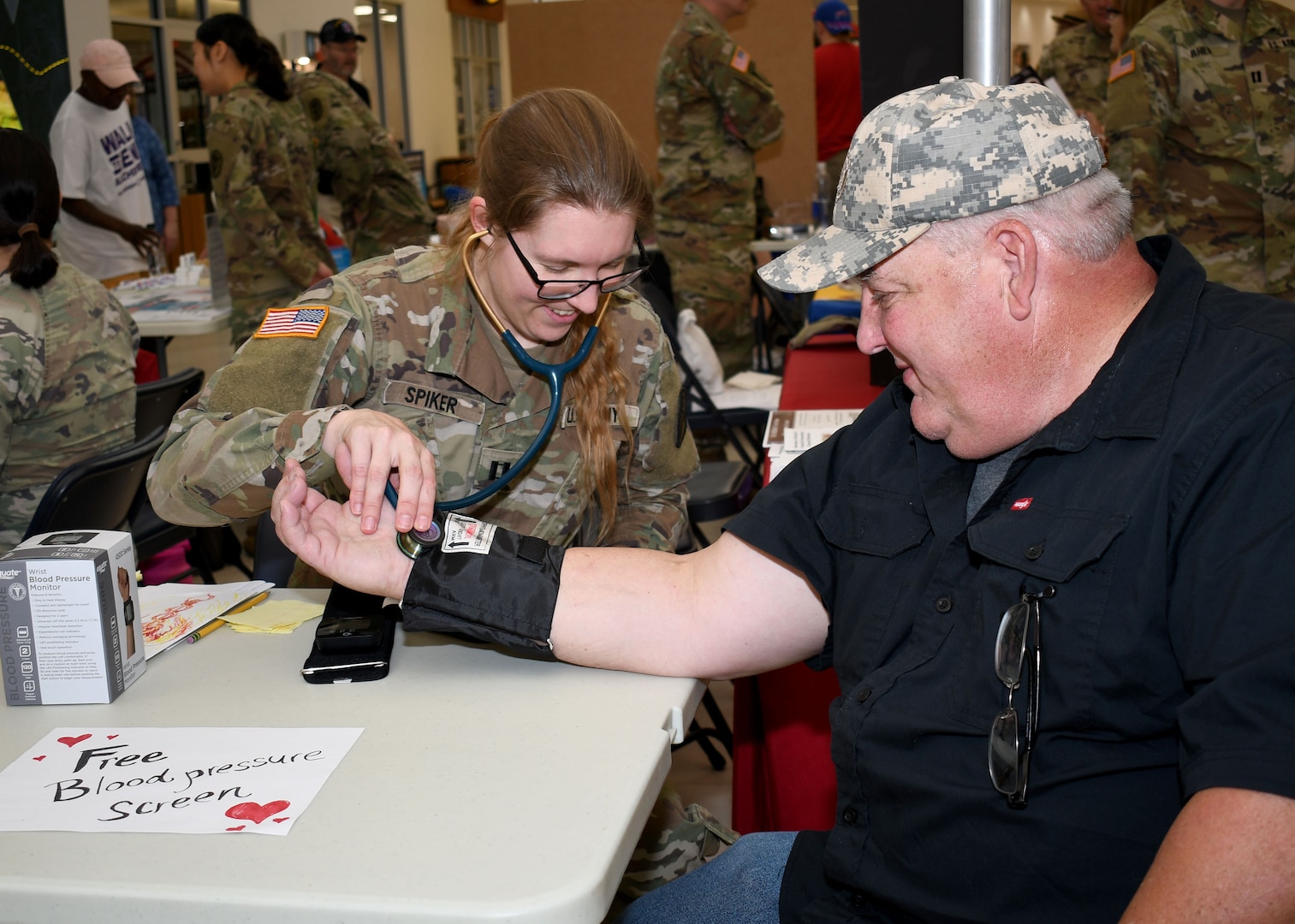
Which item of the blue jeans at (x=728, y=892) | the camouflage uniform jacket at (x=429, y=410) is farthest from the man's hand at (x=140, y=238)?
the blue jeans at (x=728, y=892)

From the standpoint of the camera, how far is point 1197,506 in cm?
87

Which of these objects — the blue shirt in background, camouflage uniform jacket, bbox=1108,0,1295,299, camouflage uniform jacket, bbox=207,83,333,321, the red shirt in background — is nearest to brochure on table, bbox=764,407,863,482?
camouflage uniform jacket, bbox=1108,0,1295,299

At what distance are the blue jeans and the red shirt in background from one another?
5367 millimetres

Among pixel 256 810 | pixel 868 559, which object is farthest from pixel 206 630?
pixel 868 559

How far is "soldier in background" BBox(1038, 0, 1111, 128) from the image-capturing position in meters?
4.93

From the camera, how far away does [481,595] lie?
1154mm

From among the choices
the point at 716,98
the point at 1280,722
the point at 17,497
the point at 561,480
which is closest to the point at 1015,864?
the point at 1280,722

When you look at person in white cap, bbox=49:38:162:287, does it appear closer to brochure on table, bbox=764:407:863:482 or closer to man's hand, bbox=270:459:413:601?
brochure on table, bbox=764:407:863:482

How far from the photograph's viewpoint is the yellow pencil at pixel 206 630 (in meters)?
1.27

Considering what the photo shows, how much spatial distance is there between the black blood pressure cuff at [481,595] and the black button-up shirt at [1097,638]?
0.32m

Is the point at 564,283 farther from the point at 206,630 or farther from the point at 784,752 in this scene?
the point at 784,752

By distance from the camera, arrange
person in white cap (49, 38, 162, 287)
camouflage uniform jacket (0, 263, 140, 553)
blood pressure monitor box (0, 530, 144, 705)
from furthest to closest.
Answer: person in white cap (49, 38, 162, 287) → camouflage uniform jacket (0, 263, 140, 553) → blood pressure monitor box (0, 530, 144, 705)

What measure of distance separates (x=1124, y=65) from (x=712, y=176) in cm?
167

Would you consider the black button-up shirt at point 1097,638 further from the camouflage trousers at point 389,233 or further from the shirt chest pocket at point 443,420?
the camouflage trousers at point 389,233
